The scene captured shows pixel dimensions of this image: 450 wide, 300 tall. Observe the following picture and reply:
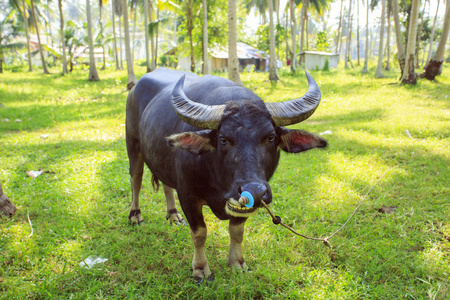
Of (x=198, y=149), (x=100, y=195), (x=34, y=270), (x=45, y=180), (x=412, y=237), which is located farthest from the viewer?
(x=45, y=180)

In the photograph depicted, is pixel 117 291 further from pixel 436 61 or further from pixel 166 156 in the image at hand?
pixel 436 61

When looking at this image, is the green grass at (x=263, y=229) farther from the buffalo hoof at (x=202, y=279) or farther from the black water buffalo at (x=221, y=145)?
the black water buffalo at (x=221, y=145)

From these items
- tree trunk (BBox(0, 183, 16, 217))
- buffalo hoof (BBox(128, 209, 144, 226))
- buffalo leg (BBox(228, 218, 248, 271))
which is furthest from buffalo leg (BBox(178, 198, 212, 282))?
tree trunk (BBox(0, 183, 16, 217))

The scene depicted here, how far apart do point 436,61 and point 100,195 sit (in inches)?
589

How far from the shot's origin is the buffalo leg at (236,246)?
2895 mm

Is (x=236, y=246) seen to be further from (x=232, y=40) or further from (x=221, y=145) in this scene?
(x=232, y=40)

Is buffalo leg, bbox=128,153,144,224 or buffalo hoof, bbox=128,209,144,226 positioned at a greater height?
buffalo leg, bbox=128,153,144,224

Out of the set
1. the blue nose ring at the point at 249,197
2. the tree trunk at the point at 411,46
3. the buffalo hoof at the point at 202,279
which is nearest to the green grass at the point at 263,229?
the buffalo hoof at the point at 202,279

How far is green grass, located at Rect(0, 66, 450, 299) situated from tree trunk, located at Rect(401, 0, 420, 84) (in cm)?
677

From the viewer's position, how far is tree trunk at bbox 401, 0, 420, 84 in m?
11.9

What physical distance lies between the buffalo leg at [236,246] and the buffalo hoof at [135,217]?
4.58 ft

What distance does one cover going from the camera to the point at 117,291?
8.80 ft

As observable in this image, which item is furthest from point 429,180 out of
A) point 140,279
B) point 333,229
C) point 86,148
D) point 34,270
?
point 86,148

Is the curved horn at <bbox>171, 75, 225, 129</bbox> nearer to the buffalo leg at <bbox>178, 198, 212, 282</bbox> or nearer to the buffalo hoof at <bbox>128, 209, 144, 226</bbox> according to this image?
the buffalo leg at <bbox>178, 198, 212, 282</bbox>
